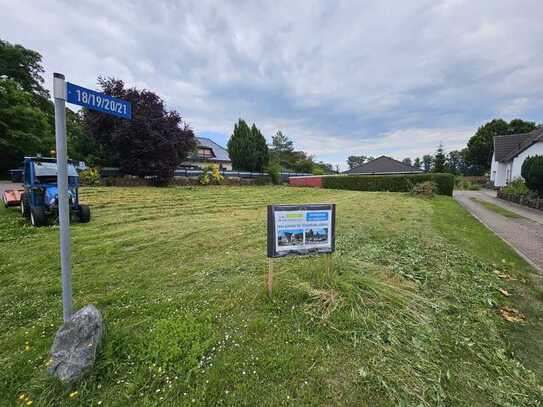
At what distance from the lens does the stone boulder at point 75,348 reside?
181 centimetres

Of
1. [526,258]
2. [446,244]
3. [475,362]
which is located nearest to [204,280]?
[475,362]

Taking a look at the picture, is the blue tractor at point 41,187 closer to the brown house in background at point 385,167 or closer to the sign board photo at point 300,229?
the sign board photo at point 300,229

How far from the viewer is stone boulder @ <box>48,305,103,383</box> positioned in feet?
5.92

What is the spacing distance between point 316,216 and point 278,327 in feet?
4.48

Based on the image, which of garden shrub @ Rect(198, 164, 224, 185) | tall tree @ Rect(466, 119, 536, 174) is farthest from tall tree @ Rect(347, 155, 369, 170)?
garden shrub @ Rect(198, 164, 224, 185)

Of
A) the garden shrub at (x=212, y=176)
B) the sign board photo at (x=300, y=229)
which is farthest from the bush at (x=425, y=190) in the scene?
the garden shrub at (x=212, y=176)

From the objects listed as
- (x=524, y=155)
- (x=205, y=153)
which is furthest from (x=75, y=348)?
(x=205, y=153)

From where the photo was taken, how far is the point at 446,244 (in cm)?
557

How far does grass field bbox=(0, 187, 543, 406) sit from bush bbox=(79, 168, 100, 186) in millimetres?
13368

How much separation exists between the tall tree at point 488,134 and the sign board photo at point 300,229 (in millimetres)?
56093

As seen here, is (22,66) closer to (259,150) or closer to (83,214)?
(259,150)

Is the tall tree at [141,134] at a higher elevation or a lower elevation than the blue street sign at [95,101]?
higher

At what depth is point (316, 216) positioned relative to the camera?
3.13m

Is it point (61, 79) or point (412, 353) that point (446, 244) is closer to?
point (412, 353)
